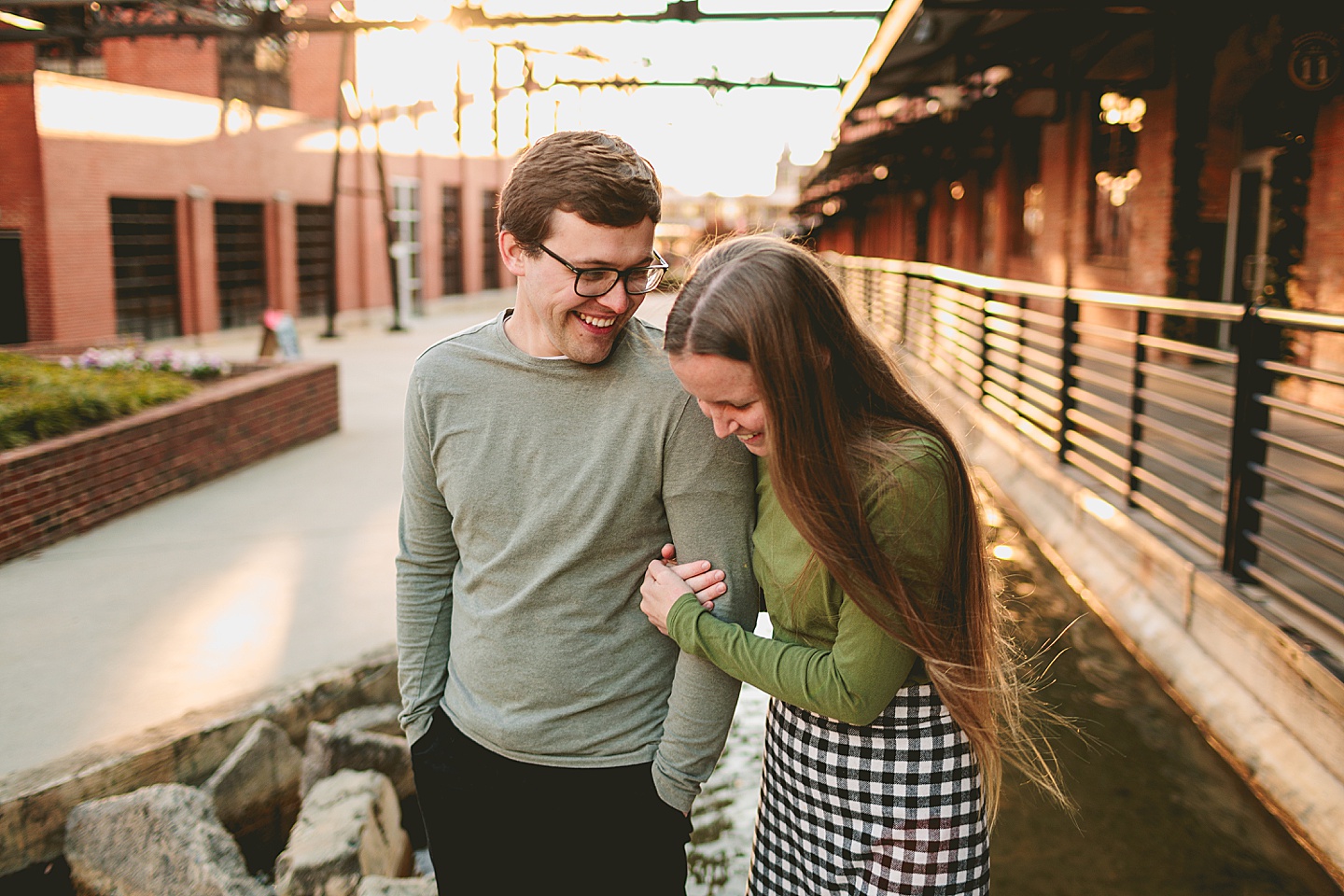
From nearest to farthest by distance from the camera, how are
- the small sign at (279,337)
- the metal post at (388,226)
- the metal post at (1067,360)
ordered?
the metal post at (1067,360)
the small sign at (279,337)
the metal post at (388,226)

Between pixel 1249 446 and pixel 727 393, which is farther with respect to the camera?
pixel 1249 446

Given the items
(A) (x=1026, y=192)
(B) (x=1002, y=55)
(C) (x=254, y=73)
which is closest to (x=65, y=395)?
(B) (x=1002, y=55)

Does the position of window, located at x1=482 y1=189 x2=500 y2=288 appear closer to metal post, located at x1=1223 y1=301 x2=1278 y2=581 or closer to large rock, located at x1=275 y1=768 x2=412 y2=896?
metal post, located at x1=1223 y1=301 x2=1278 y2=581

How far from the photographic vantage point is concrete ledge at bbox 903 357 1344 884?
3357 millimetres

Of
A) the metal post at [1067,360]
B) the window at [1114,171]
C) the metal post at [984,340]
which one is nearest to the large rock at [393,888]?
the metal post at [1067,360]

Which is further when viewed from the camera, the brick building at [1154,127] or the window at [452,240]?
the window at [452,240]

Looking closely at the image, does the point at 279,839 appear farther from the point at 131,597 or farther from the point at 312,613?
the point at 131,597

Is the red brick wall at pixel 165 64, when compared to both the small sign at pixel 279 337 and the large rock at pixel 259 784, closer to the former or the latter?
the small sign at pixel 279 337

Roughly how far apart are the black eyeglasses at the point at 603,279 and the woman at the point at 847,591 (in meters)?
0.15

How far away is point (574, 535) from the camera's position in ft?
6.42

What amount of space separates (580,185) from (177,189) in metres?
22.2

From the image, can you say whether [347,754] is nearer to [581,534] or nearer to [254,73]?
[581,534]

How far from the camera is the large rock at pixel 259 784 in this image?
3.92 metres

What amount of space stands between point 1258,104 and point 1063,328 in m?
5.23
